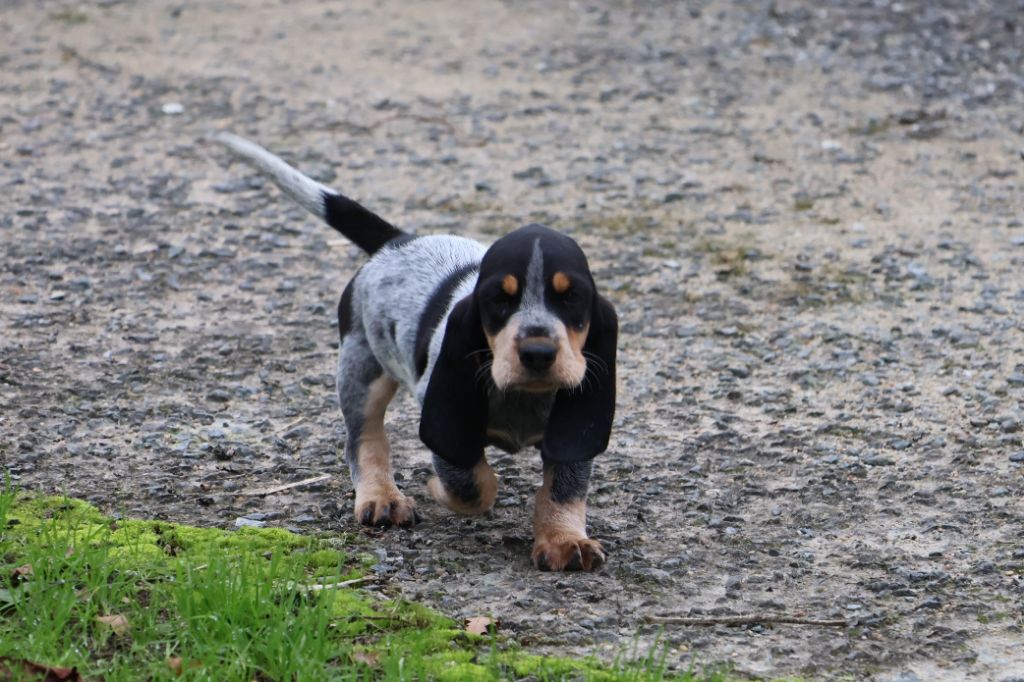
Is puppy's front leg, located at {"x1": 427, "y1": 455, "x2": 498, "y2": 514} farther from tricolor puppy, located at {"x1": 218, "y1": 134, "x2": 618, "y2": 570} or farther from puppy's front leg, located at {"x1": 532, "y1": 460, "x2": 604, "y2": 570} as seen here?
puppy's front leg, located at {"x1": 532, "y1": 460, "x2": 604, "y2": 570}

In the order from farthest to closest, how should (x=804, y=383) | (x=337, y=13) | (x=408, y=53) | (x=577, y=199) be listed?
(x=337, y=13)
(x=408, y=53)
(x=577, y=199)
(x=804, y=383)

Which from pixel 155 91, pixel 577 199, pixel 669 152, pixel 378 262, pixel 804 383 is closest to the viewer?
pixel 378 262

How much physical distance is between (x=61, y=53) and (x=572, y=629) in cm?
913

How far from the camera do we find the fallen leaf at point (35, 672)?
3.58 meters

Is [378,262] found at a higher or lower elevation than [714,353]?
higher

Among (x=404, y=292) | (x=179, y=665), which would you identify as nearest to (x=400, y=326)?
(x=404, y=292)

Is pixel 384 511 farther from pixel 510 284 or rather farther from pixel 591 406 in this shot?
pixel 510 284

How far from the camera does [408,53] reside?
11.9m

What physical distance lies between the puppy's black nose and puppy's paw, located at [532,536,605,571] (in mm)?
628

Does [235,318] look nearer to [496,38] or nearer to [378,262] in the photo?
[378,262]

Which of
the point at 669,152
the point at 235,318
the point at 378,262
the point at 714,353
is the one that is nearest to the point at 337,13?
the point at 669,152

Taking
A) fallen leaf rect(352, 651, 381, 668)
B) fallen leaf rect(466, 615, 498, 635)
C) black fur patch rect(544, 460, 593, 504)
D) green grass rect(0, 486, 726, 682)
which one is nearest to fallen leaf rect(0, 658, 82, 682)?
green grass rect(0, 486, 726, 682)

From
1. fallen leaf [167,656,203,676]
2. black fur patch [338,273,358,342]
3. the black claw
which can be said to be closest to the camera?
fallen leaf [167,656,203,676]

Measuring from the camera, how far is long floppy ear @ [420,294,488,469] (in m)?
4.62
